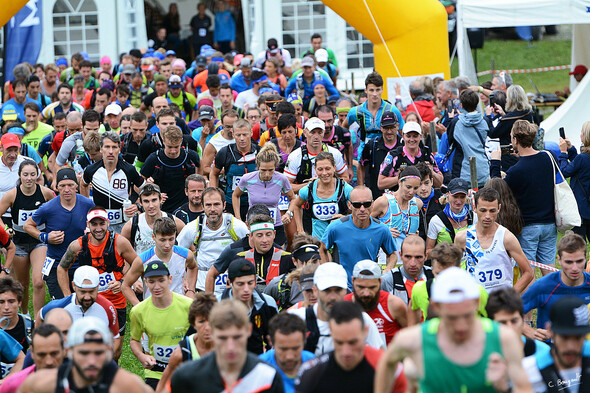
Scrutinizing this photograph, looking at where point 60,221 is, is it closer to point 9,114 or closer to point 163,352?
point 163,352

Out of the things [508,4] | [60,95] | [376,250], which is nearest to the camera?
[376,250]

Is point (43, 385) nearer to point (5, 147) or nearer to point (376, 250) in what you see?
point (376, 250)

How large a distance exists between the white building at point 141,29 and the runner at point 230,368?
19005 mm

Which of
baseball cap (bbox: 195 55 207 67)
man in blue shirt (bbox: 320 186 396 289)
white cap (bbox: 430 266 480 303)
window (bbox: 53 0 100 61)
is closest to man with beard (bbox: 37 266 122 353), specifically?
man in blue shirt (bbox: 320 186 396 289)

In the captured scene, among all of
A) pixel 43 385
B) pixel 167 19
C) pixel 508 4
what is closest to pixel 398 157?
pixel 43 385

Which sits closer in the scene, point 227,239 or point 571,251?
Answer: point 571,251

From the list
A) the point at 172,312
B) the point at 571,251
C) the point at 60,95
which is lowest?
the point at 172,312

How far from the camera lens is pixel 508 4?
16.2 meters

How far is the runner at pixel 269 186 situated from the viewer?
981cm

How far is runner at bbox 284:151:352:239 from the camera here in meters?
9.49

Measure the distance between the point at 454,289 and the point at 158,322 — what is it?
3.41 meters

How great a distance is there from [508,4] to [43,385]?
1259cm

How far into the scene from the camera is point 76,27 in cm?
2444

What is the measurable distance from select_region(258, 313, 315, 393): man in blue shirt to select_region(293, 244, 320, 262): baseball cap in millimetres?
2218
